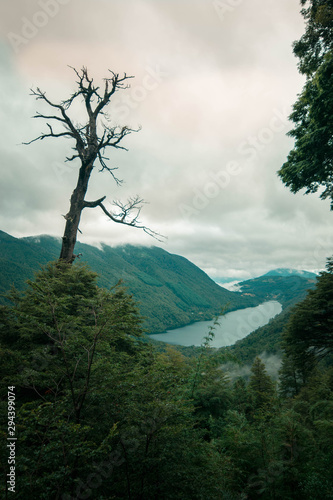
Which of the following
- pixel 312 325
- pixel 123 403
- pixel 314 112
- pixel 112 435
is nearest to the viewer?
pixel 112 435

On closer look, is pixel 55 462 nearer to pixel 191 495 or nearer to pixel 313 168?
pixel 191 495

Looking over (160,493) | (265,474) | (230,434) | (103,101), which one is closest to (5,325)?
(160,493)

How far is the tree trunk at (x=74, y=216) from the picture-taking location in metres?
7.90

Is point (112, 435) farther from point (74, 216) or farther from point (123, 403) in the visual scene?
point (74, 216)

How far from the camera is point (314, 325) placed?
1034 centimetres

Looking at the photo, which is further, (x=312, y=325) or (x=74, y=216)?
(x=312, y=325)

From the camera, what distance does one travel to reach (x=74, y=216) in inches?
317

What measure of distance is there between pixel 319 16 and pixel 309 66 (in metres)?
1.64

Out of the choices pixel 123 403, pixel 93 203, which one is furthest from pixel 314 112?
pixel 123 403

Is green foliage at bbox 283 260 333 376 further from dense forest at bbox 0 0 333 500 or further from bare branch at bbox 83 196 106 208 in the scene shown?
bare branch at bbox 83 196 106 208

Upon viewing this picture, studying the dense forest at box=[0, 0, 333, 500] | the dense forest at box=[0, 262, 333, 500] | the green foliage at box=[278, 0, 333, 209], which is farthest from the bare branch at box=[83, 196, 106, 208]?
the green foliage at box=[278, 0, 333, 209]

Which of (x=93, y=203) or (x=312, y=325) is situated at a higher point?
(x=93, y=203)

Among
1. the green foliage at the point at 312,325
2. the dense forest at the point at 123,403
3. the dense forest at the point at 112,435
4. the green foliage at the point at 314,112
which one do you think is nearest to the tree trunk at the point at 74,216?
the dense forest at the point at 123,403

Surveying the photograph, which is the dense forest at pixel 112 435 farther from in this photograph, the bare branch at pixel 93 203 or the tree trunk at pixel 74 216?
the bare branch at pixel 93 203
